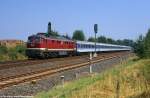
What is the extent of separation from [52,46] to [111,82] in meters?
34.5

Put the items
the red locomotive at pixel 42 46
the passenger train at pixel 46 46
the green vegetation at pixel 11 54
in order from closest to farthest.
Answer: the red locomotive at pixel 42 46 < the passenger train at pixel 46 46 < the green vegetation at pixel 11 54

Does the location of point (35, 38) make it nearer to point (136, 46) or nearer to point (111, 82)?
point (136, 46)

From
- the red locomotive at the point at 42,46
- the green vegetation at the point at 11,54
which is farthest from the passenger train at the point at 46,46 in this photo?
the green vegetation at the point at 11,54


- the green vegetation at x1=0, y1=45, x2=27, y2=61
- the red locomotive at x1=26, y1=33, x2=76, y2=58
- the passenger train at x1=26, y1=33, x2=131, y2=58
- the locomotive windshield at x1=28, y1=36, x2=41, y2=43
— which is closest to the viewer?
the red locomotive at x1=26, y1=33, x2=76, y2=58

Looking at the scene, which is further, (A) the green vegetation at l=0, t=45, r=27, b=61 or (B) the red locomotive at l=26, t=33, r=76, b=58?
(A) the green vegetation at l=0, t=45, r=27, b=61

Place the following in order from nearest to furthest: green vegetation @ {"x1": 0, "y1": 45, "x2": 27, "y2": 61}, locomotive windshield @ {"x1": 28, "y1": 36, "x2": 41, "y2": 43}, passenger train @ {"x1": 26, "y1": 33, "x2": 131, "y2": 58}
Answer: passenger train @ {"x1": 26, "y1": 33, "x2": 131, "y2": 58}, locomotive windshield @ {"x1": 28, "y1": 36, "x2": 41, "y2": 43}, green vegetation @ {"x1": 0, "y1": 45, "x2": 27, "y2": 61}

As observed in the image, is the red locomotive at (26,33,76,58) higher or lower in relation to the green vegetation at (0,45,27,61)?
higher

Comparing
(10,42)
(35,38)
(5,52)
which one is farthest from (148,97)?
(10,42)

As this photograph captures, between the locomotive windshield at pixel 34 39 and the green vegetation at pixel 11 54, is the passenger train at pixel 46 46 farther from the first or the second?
the green vegetation at pixel 11 54

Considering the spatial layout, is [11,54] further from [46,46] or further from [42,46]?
[42,46]

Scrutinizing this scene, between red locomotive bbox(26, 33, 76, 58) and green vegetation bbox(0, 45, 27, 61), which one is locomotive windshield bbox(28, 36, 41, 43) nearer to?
red locomotive bbox(26, 33, 76, 58)

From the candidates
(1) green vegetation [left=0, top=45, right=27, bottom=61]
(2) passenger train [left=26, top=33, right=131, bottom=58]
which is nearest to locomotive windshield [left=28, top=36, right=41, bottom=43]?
(2) passenger train [left=26, top=33, right=131, bottom=58]

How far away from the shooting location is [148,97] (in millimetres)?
9859

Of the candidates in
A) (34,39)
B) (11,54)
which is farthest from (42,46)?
(11,54)
